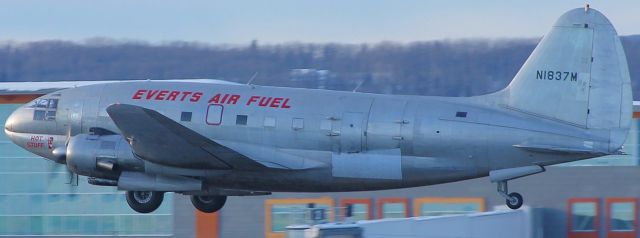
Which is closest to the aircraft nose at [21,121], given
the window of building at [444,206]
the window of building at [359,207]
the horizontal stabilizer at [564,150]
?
the horizontal stabilizer at [564,150]

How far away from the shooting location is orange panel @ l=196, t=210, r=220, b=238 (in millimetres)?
50156

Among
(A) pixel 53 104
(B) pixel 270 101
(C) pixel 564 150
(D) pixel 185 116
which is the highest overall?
(A) pixel 53 104

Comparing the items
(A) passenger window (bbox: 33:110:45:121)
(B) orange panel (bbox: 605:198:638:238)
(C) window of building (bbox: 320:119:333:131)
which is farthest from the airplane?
(B) orange panel (bbox: 605:198:638:238)

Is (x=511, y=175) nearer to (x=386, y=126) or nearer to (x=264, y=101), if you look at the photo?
(x=386, y=126)

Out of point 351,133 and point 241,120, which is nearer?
point 351,133

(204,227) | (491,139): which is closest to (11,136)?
(491,139)

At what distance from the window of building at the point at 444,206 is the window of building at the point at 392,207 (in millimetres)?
443

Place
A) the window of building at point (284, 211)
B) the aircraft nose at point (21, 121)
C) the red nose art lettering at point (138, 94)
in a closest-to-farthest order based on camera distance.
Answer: the red nose art lettering at point (138, 94) < the aircraft nose at point (21, 121) < the window of building at point (284, 211)

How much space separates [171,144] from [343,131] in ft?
13.0

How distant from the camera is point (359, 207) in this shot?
165 ft

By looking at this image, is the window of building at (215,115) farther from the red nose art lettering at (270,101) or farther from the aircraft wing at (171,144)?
the aircraft wing at (171,144)

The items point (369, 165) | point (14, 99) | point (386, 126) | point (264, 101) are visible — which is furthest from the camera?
point (14, 99)

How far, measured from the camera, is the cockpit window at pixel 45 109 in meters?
32.8

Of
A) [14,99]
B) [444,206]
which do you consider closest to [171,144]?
[14,99]
